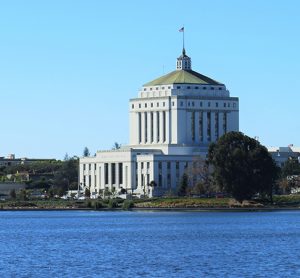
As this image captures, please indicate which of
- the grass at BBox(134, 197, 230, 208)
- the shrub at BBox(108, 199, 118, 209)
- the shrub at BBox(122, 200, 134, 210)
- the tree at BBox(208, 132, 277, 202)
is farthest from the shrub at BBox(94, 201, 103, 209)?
the tree at BBox(208, 132, 277, 202)

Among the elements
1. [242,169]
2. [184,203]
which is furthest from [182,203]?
[242,169]

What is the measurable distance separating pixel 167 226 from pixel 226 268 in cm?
5383

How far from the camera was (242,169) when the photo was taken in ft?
577

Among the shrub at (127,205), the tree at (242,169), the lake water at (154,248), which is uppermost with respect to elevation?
the tree at (242,169)

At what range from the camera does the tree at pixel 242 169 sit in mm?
175875

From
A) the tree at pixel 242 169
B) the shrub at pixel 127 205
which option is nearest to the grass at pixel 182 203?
the shrub at pixel 127 205

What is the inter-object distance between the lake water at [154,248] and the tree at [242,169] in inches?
1055

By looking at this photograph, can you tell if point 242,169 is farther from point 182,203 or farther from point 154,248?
point 154,248

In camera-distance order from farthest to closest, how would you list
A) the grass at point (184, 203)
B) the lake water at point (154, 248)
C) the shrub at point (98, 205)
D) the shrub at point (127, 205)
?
the shrub at point (98, 205), the shrub at point (127, 205), the grass at point (184, 203), the lake water at point (154, 248)

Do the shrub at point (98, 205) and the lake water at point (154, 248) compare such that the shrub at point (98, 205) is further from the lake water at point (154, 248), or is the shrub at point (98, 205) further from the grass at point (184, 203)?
the lake water at point (154, 248)

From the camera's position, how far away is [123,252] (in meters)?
92.1

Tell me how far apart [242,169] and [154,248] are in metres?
80.7

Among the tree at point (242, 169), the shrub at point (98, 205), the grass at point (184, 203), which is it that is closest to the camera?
the tree at point (242, 169)

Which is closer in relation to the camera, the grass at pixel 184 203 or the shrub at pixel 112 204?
the grass at pixel 184 203
